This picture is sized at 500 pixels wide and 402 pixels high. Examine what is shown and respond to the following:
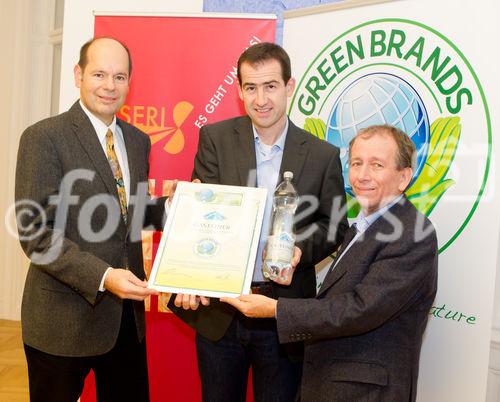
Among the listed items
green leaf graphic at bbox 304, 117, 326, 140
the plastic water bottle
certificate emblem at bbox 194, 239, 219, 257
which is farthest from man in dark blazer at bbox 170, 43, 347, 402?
green leaf graphic at bbox 304, 117, 326, 140

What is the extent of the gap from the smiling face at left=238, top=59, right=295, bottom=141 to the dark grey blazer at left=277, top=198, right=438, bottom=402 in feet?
2.43

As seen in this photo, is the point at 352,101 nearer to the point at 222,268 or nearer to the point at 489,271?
the point at 489,271

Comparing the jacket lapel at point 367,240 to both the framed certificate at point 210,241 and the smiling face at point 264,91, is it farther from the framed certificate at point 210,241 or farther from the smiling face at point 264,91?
the smiling face at point 264,91

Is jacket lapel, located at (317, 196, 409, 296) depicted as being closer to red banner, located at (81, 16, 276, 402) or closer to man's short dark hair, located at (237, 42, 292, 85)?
man's short dark hair, located at (237, 42, 292, 85)

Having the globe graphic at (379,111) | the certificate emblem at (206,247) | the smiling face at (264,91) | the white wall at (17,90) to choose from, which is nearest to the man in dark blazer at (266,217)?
the smiling face at (264,91)

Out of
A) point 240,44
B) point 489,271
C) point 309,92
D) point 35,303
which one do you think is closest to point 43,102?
point 240,44

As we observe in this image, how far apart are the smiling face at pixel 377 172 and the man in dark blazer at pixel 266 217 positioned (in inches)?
15.4

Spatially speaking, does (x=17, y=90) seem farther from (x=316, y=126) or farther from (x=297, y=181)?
(x=297, y=181)

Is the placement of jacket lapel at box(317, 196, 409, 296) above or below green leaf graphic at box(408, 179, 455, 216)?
below

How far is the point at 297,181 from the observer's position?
7.89ft

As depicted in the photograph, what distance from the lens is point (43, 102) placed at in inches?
264

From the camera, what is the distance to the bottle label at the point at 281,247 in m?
2.08

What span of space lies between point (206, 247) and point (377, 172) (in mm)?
724

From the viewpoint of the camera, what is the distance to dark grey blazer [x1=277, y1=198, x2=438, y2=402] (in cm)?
187
